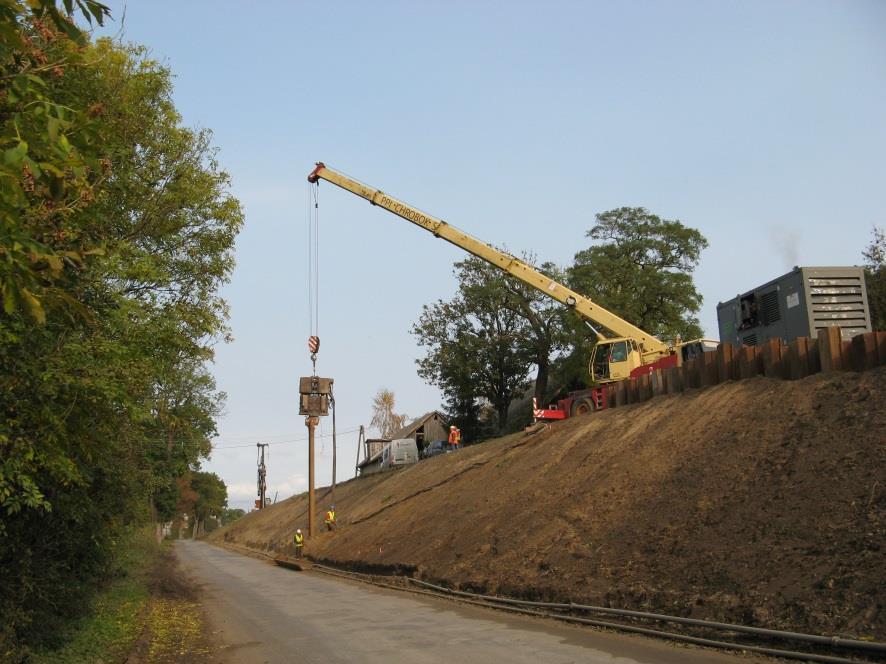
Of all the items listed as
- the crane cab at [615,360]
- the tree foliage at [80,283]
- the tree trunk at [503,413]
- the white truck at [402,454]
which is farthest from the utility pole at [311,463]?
the tree trunk at [503,413]

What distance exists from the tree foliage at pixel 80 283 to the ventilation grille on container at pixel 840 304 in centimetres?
1602

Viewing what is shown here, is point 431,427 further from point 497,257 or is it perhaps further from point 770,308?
point 770,308

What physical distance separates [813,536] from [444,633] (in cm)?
583

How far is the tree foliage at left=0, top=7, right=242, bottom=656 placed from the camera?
4.20 metres

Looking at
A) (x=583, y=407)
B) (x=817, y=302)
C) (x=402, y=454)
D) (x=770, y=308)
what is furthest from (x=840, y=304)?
(x=402, y=454)

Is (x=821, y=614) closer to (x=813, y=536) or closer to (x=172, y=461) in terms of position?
(x=813, y=536)

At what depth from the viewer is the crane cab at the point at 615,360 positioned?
2747 centimetres

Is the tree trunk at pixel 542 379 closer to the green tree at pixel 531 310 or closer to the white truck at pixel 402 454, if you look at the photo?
the green tree at pixel 531 310

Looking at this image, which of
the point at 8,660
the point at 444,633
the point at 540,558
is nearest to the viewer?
the point at 8,660

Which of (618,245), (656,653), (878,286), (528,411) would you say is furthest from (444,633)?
(528,411)

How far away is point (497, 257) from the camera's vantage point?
99.9 ft

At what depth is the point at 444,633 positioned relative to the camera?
1202 centimetres

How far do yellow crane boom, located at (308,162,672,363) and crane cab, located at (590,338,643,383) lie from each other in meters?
0.87

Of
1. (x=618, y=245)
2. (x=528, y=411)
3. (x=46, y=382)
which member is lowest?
(x=46, y=382)
